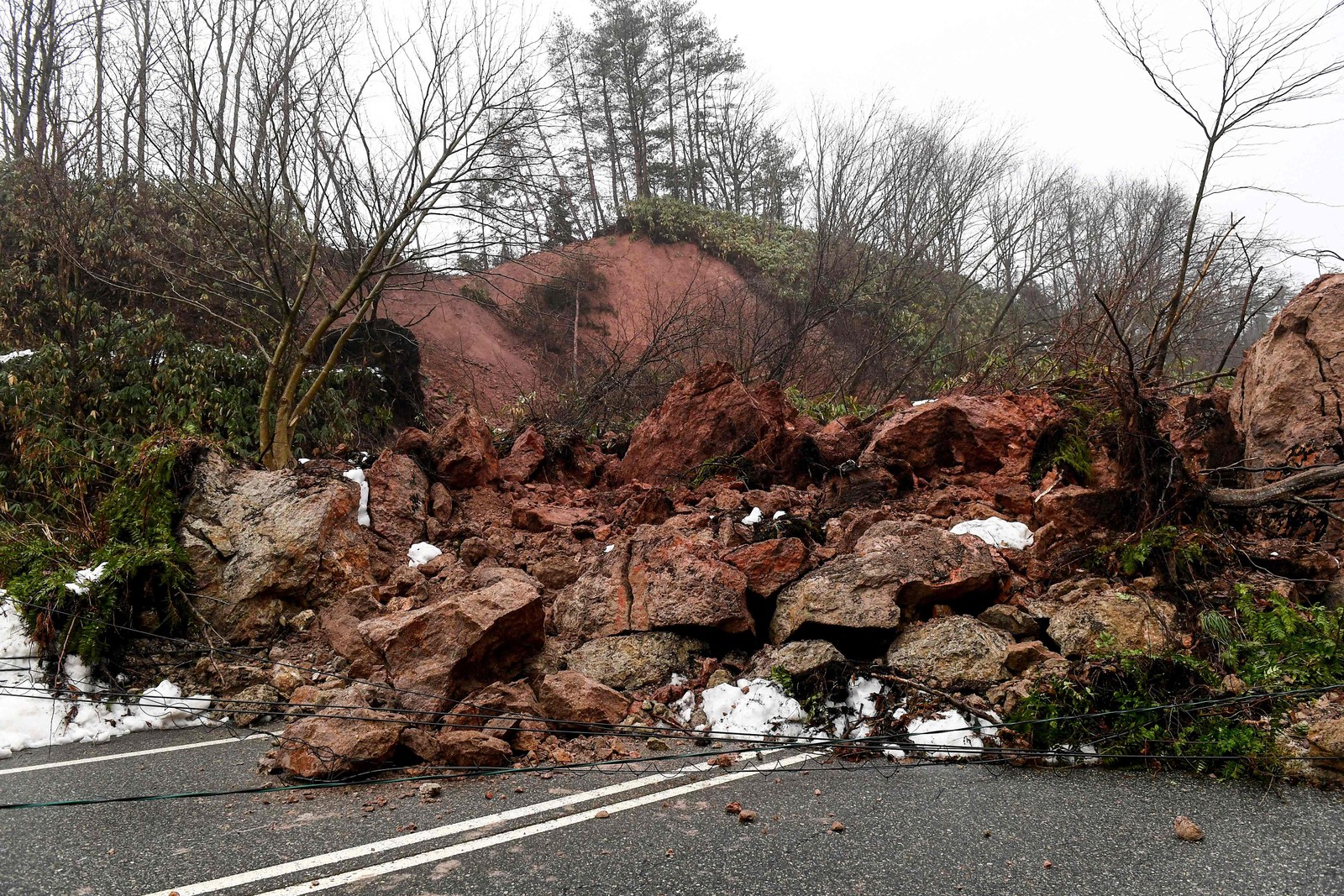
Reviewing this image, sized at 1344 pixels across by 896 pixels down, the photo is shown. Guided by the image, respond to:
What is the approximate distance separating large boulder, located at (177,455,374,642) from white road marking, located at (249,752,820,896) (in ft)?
12.9

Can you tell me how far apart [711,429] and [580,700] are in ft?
15.2

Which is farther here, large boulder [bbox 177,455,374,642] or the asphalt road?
large boulder [bbox 177,455,374,642]

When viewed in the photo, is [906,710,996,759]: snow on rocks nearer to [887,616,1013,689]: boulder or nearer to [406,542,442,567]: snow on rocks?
[887,616,1013,689]: boulder

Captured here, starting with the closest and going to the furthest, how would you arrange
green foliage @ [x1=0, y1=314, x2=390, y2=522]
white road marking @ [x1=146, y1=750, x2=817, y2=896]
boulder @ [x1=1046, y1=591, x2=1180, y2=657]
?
white road marking @ [x1=146, y1=750, x2=817, y2=896] < boulder @ [x1=1046, y1=591, x2=1180, y2=657] < green foliage @ [x1=0, y1=314, x2=390, y2=522]

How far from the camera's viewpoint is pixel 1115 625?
15.9ft

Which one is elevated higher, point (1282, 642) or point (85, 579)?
point (85, 579)

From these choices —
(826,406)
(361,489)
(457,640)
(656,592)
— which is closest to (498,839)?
(457,640)

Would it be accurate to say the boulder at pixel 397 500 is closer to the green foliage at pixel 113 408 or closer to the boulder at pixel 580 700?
the green foliage at pixel 113 408

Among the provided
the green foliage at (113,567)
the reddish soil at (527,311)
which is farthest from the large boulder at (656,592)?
the reddish soil at (527,311)

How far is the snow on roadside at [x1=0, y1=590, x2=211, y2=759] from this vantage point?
556cm

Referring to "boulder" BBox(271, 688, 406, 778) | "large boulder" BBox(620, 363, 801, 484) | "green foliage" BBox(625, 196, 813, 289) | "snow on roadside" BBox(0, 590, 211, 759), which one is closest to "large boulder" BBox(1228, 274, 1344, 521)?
"large boulder" BBox(620, 363, 801, 484)

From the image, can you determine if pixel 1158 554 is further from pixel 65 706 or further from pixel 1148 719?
pixel 65 706

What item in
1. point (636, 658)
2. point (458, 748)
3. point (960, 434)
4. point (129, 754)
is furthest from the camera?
point (960, 434)

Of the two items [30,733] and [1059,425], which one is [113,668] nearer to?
[30,733]
